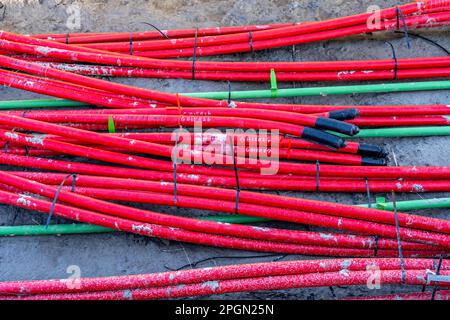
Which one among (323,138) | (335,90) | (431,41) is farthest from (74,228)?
(431,41)

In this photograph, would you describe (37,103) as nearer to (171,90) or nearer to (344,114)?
(171,90)

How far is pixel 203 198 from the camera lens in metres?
4.48

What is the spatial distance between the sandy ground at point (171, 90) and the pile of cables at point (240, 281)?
0.32 meters

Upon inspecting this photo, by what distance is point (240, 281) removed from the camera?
3971 millimetres

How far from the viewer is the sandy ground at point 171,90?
177 inches

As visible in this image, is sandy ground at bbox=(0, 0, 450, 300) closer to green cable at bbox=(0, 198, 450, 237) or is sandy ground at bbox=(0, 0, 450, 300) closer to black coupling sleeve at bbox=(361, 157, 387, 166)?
green cable at bbox=(0, 198, 450, 237)

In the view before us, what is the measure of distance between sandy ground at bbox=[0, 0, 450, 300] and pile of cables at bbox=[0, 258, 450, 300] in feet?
1.04

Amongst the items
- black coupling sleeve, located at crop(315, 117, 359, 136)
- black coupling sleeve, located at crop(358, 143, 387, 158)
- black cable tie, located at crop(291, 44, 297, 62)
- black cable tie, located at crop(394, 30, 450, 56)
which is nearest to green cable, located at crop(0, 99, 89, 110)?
black cable tie, located at crop(291, 44, 297, 62)

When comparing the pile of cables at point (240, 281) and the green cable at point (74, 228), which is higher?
the green cable at point (74, 228)

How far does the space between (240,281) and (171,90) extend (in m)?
2.50

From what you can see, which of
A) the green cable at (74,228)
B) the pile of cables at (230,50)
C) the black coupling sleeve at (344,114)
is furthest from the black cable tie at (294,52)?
the green cable at (74,228)

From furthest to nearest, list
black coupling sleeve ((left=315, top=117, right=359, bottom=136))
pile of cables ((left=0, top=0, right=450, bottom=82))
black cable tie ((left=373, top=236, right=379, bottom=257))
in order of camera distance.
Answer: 1. pile of cables ((left=0, top=0, right=450, bottom=82))
2. black coupling sleeve ((left=315, top=117, right=359, bottom=136))
3. black cable tie ((left=373, top=236, right=379, bottom=257))

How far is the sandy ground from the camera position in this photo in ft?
14.8

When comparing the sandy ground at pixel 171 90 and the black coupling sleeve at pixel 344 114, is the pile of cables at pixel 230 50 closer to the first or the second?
the sandy ground at pixel 171 90
